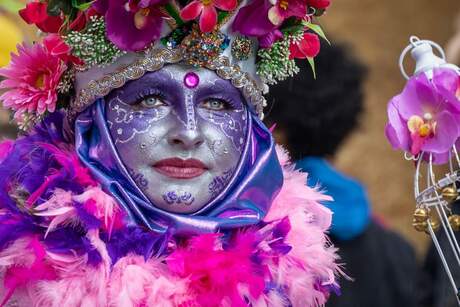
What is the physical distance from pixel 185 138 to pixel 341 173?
6.94ft

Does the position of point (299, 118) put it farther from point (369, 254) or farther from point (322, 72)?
point (369, 254)

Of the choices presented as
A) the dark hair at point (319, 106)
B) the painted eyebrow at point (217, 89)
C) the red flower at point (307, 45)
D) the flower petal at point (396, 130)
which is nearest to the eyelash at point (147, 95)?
the painted eyebrow at point (217, 89)

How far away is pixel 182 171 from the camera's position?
301 cm

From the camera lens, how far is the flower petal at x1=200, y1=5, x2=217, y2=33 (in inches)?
116

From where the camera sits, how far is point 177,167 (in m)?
3.01

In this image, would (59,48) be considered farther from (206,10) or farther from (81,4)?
(206,10)

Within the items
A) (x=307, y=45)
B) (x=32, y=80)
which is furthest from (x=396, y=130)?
(x=32, y=80)

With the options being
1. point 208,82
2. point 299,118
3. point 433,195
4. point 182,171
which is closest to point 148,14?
point 208,82

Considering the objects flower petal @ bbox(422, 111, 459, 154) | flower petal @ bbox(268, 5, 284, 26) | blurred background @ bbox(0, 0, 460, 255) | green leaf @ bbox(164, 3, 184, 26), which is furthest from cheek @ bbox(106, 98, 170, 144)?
blurred background @ bbox(0, 0, 460, 255)

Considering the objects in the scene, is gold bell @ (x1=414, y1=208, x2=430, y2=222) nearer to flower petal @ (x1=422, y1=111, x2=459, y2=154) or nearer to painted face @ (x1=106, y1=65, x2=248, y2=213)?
flower petal @ (x1=422, y1=111, x2=459, y2=154)

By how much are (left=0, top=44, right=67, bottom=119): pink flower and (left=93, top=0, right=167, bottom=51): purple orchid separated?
0.24 metres

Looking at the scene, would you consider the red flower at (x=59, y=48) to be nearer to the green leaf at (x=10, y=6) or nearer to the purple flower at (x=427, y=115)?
the purple flower at (x=427, y=115)

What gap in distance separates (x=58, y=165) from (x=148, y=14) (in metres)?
0.53

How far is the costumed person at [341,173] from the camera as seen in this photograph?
14.9 feet
